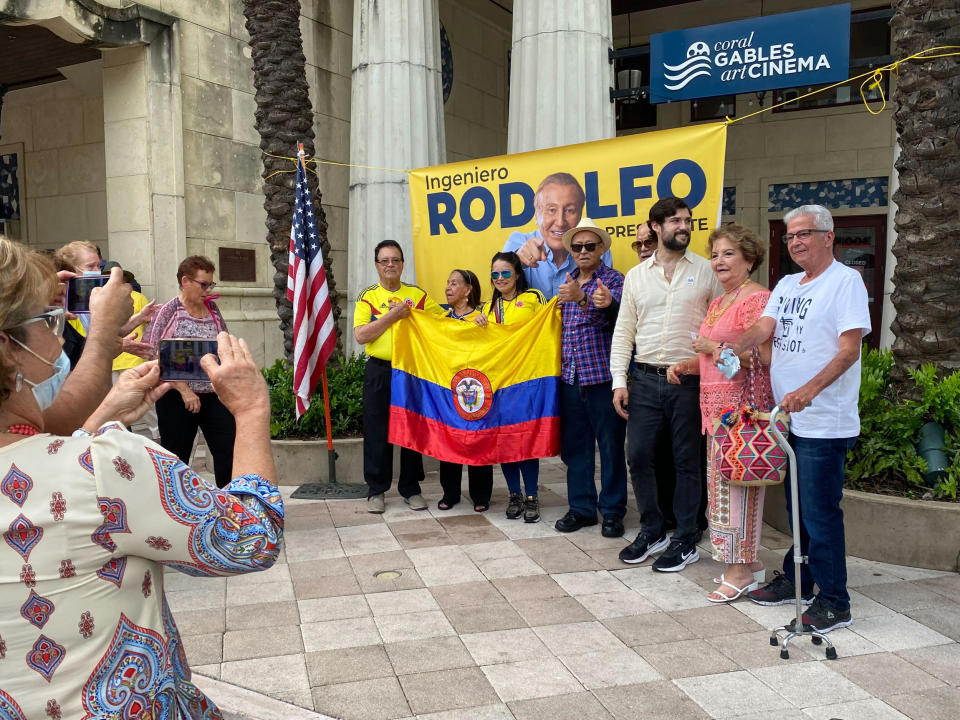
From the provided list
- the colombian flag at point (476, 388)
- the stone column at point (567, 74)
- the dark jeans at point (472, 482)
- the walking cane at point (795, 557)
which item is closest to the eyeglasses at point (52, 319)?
the walking cane at point (795, 557)

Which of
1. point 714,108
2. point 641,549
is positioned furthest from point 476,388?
point 714,108

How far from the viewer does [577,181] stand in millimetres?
7191

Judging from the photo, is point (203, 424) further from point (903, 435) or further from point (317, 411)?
point (903, 435)

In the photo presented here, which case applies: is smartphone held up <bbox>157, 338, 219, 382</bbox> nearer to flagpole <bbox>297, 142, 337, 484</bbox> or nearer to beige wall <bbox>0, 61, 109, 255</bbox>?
flagpole <bbox>297, 142, 337, 484</bbox>

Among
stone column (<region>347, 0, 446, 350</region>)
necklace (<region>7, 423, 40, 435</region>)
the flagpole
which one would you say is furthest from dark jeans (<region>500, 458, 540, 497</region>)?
necklace (<region>7, 423, 40, 435</region>)

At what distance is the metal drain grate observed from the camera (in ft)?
23.8

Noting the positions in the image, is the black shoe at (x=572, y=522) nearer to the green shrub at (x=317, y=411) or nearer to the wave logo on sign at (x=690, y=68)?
the green shrub at (x=317, y=411)

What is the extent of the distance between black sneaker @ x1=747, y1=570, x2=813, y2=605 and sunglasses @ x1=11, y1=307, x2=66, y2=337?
4.05m

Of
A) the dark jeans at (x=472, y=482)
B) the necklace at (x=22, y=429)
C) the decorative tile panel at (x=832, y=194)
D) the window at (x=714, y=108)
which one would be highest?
the window at (x=714, y=108)

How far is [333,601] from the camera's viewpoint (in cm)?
479

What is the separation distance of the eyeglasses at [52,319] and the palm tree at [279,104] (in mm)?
6534

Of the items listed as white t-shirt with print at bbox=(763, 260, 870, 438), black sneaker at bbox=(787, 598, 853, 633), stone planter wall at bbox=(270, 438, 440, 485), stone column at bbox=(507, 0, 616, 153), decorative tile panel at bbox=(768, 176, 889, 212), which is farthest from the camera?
decorative tile panel at bbox=(768, 176, 889, 212)

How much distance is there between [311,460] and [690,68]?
5.52m

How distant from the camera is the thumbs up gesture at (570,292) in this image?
5816 mm
